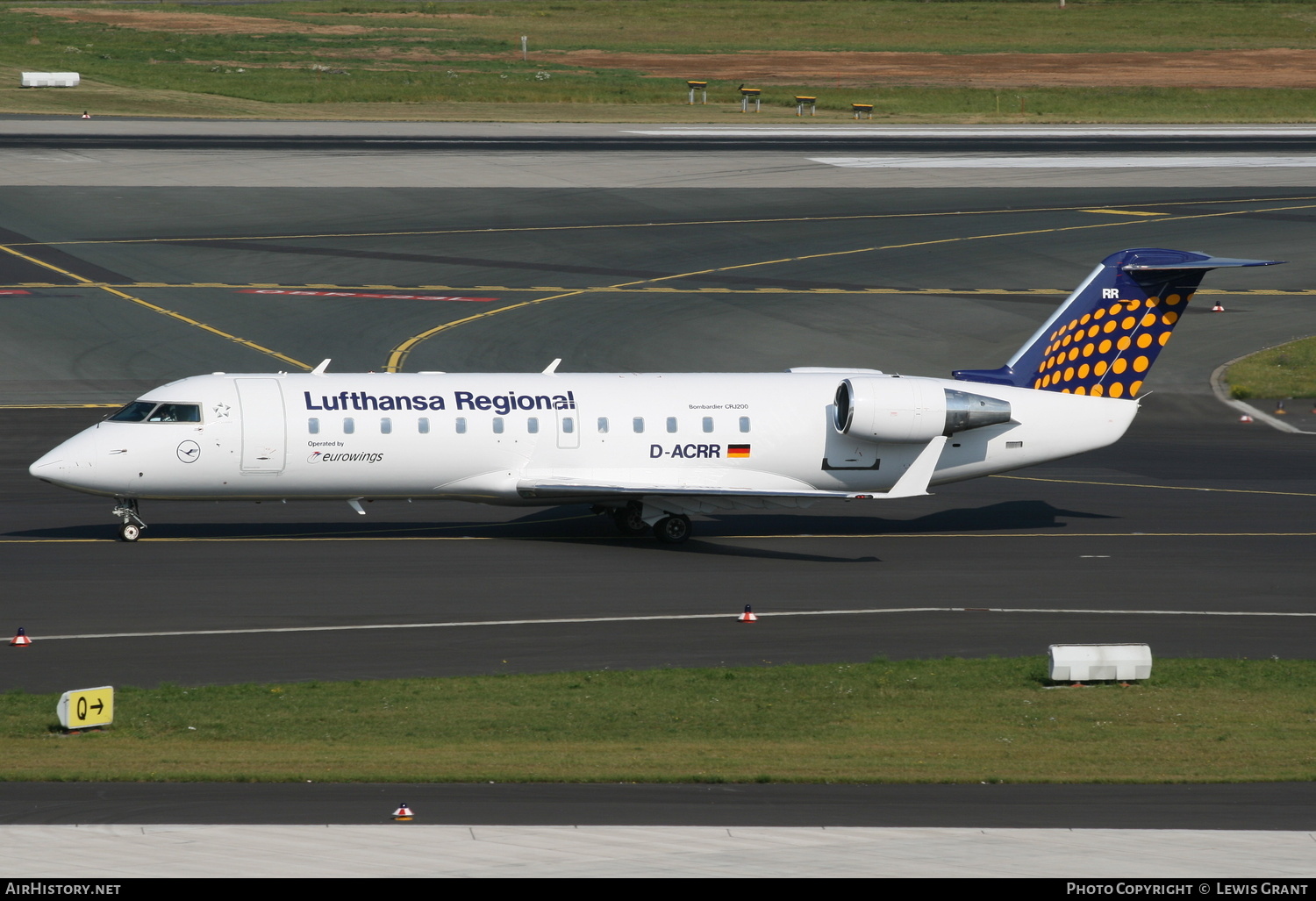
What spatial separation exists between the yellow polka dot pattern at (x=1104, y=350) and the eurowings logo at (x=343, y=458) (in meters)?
15.4

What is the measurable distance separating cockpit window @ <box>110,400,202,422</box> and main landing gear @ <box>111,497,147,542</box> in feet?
6.26

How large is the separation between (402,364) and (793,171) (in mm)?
36976

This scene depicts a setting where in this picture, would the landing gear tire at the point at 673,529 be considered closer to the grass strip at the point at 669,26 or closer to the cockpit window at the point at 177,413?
the cockpit window at the point at 177,413

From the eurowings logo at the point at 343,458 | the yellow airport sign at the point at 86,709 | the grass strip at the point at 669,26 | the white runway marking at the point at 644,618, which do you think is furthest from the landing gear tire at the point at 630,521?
the grass strip at the point at 669,26

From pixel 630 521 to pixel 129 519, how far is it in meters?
11.0

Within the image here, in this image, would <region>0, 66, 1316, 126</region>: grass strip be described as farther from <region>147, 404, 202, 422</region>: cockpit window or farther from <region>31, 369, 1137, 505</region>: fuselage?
<region>147, 404, 202, 422</region>: cockpit window

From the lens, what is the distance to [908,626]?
29562 mm

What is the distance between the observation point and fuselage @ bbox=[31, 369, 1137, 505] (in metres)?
34.6

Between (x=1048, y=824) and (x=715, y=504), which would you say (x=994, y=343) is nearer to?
(x=715, y=504)

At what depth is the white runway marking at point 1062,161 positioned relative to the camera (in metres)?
86.1

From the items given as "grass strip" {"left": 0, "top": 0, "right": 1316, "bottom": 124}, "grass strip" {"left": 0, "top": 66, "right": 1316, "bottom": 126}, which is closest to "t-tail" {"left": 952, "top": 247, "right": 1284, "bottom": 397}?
"grass strip" {"left": 0, "top": 66, "right": 1316, "bottom": 126}

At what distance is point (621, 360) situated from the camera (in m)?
54.2

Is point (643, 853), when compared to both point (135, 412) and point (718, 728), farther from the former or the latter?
point (135, 412)

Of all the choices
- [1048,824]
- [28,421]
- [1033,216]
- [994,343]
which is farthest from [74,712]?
[1033,216]
